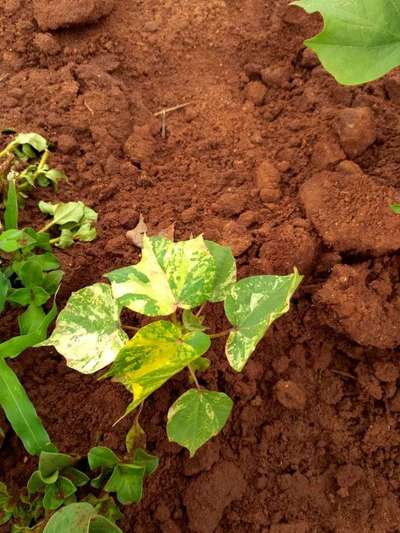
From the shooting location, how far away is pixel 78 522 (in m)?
1.12

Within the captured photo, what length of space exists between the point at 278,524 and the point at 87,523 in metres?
0.47

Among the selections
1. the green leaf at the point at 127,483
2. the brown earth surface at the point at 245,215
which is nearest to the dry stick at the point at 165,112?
the brown earth surface at the point at 245,215

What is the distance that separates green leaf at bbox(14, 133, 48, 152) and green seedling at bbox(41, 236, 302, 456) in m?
0.62

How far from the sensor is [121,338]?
126 centimetres

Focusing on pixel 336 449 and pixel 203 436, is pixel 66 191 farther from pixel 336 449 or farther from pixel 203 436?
pixel 336 449

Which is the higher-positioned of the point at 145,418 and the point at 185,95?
the point at 185,95

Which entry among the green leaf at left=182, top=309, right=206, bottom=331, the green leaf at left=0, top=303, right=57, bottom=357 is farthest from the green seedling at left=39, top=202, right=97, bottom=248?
the green leaf at left=182, top=309, right=206, bottom=331

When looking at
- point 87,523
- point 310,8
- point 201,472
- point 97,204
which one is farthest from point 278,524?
point 310,8

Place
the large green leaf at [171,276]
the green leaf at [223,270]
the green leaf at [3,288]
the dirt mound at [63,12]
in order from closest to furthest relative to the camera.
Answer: the large green leaf at [171,276] → the green leaf at [223,270] → the green leaf at [3,288] → the dirt mound at [63,12]

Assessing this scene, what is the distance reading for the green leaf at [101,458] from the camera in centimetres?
128

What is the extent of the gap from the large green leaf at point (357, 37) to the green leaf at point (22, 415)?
3.15 ft

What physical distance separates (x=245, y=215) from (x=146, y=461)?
67cm

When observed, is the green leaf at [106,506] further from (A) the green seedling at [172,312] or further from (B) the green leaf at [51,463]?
(A) the green seedling at [172,312]

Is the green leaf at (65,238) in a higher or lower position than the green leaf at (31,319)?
higher
